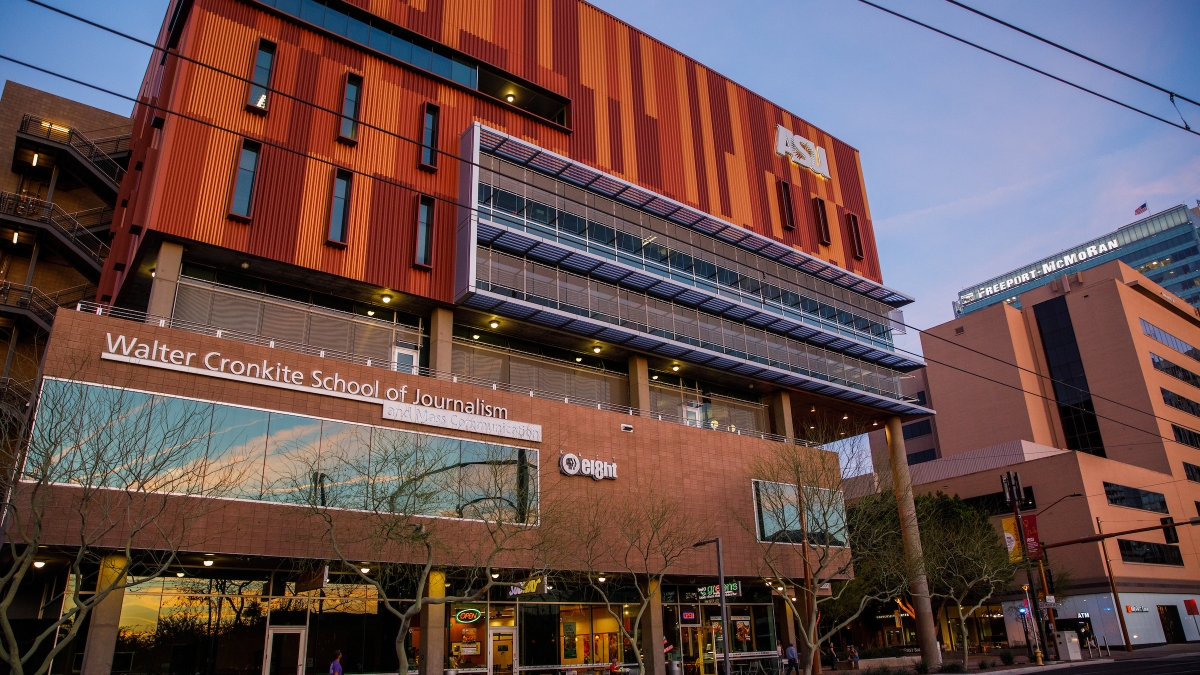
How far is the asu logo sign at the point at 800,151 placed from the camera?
53.6m

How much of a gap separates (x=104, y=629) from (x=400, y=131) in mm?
22708

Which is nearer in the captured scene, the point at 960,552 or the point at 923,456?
the point at 960,552

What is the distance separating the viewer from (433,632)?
93.5ft

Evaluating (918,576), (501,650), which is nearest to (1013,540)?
(918,576)

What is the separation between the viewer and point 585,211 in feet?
130

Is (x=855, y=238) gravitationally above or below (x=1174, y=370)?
above

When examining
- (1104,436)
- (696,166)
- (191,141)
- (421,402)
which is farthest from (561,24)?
(1104,436)

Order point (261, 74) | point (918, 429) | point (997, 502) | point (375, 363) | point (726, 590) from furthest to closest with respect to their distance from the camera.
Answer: point (918, 429) → point (997, 502) → point (261, 74) → point (375, 363) → point (726, 590)

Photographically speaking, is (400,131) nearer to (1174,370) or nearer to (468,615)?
(468,615)

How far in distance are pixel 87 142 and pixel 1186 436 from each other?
332 ft

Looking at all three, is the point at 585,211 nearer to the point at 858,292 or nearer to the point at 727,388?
the point at 727,388

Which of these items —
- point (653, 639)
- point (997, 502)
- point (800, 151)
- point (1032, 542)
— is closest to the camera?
point (653, 639)

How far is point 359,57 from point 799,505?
1175 inches

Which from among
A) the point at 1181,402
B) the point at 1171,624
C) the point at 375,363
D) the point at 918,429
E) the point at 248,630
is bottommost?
the point at 1171,624
